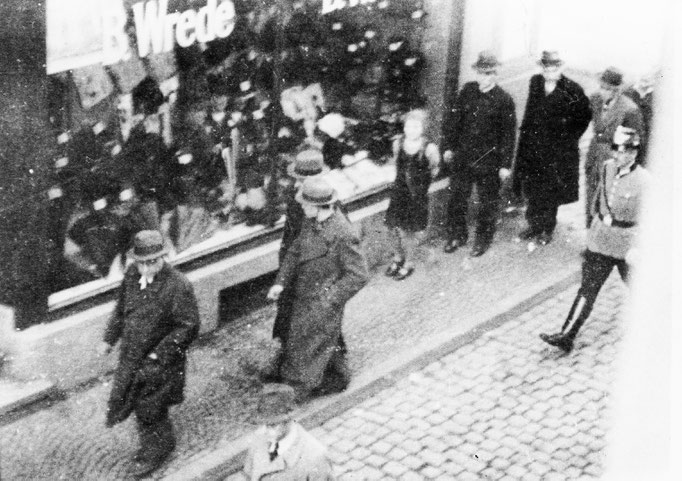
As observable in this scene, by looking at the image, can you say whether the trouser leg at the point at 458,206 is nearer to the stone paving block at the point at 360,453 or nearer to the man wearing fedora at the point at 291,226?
the man wearing fedora at the point at 291,226

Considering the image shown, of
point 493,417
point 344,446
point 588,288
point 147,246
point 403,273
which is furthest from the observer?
point 403,273

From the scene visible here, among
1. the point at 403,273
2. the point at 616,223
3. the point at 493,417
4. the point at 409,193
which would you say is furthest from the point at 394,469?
the point at 409,193

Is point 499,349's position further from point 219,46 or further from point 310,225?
point 219,46

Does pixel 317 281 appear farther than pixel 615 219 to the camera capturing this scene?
No

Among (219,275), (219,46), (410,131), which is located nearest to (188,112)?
(219,46)

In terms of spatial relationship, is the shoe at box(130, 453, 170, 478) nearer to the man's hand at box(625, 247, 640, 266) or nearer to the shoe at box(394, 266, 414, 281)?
the shoe at box(394, 266, 414, 281)

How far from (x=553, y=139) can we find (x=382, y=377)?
358 centimetres

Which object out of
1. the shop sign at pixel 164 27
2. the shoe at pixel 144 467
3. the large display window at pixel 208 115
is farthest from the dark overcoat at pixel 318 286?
the shop sign at pixel 164 27

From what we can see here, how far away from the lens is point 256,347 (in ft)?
29.4

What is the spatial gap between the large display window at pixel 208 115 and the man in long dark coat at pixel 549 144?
127 centimetres

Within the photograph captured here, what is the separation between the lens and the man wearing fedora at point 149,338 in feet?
23.1

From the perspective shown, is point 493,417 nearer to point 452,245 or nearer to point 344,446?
point 344,446

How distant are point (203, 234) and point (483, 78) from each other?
318 cm

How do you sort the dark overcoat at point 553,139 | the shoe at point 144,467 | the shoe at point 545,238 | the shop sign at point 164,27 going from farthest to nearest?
the shoe at point 545,238 < the dark overcoat at point 553,139 < the shop sign at point 164,27 < the shoe at point 144,467
